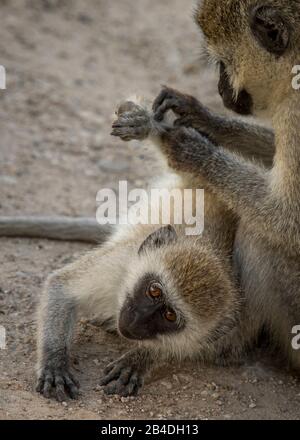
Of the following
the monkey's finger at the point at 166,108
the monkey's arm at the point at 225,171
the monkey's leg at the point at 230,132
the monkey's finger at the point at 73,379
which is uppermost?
the monkey's finger at the point at 166,108

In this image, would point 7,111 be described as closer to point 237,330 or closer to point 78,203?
point 78,203

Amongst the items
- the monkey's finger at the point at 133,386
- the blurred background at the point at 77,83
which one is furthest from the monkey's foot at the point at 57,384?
the blurred background at the point at 77,83

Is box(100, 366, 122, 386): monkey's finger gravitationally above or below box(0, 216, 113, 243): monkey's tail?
below

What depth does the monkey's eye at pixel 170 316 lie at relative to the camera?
4414mm

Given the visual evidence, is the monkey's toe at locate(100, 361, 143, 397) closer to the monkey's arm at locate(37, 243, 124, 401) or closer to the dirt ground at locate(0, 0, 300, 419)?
the dirt ground at locate(0, 0, 300, 419)

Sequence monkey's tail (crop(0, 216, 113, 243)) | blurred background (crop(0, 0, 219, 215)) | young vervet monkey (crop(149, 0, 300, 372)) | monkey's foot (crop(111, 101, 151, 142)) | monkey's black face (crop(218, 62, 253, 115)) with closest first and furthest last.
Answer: young vervet monkey (crop(149, 0, 300, 372))
monkey's black face (crop(218, 62, 253, 115))
monkey's foot (crop(111, 101, 151, 142))
monkey's tail (crop(0, 216, 113, 243))
blurred background (crop(0, 0, 219, 215))

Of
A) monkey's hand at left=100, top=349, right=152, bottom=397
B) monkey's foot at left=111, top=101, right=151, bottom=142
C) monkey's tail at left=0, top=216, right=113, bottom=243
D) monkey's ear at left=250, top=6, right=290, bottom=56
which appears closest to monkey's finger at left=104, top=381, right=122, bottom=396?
monkey's hand at left=100, top=349, right=152, bottom=397

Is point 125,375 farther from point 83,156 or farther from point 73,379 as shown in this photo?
point 83,156

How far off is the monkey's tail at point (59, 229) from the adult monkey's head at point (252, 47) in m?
1.47

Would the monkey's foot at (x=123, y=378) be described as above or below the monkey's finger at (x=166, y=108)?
below

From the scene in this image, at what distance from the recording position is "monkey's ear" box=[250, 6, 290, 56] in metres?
4.49

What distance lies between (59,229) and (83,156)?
1552mm

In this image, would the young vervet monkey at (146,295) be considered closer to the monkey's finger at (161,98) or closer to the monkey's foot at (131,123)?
the monkey's foot at (131,123)

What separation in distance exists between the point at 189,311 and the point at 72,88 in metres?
4.40
